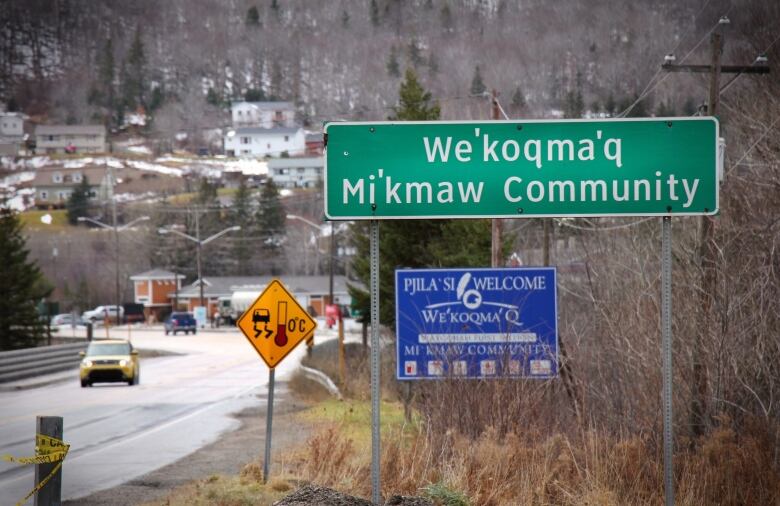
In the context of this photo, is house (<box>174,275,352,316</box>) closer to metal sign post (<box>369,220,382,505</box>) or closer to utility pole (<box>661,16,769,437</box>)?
utility pole (<box>661,16,769,437</box>)

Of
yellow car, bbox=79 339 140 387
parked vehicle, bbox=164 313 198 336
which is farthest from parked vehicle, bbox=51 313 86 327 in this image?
yellow car, bbox=79 339 140 387

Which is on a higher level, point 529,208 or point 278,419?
point 529,208

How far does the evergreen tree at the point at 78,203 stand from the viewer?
148950 mm

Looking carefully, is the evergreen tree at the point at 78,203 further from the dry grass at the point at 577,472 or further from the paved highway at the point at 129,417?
the dry grass at the point at 577,472

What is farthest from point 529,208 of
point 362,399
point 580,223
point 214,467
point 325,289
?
point 325,289

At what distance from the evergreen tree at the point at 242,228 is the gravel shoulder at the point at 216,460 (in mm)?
95708

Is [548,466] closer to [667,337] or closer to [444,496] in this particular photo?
[444,496]

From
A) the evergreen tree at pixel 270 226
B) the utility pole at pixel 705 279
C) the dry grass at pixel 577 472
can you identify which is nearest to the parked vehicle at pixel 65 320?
the evergreen tree at pixel 270 226

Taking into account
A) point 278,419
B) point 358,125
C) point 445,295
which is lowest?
point 278,419

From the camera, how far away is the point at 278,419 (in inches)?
969

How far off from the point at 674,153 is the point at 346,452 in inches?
224

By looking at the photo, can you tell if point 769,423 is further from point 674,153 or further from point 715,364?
point 674,153

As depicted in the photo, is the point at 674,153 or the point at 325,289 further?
the point at 325,289

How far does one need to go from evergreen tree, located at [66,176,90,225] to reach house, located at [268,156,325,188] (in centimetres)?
2443
